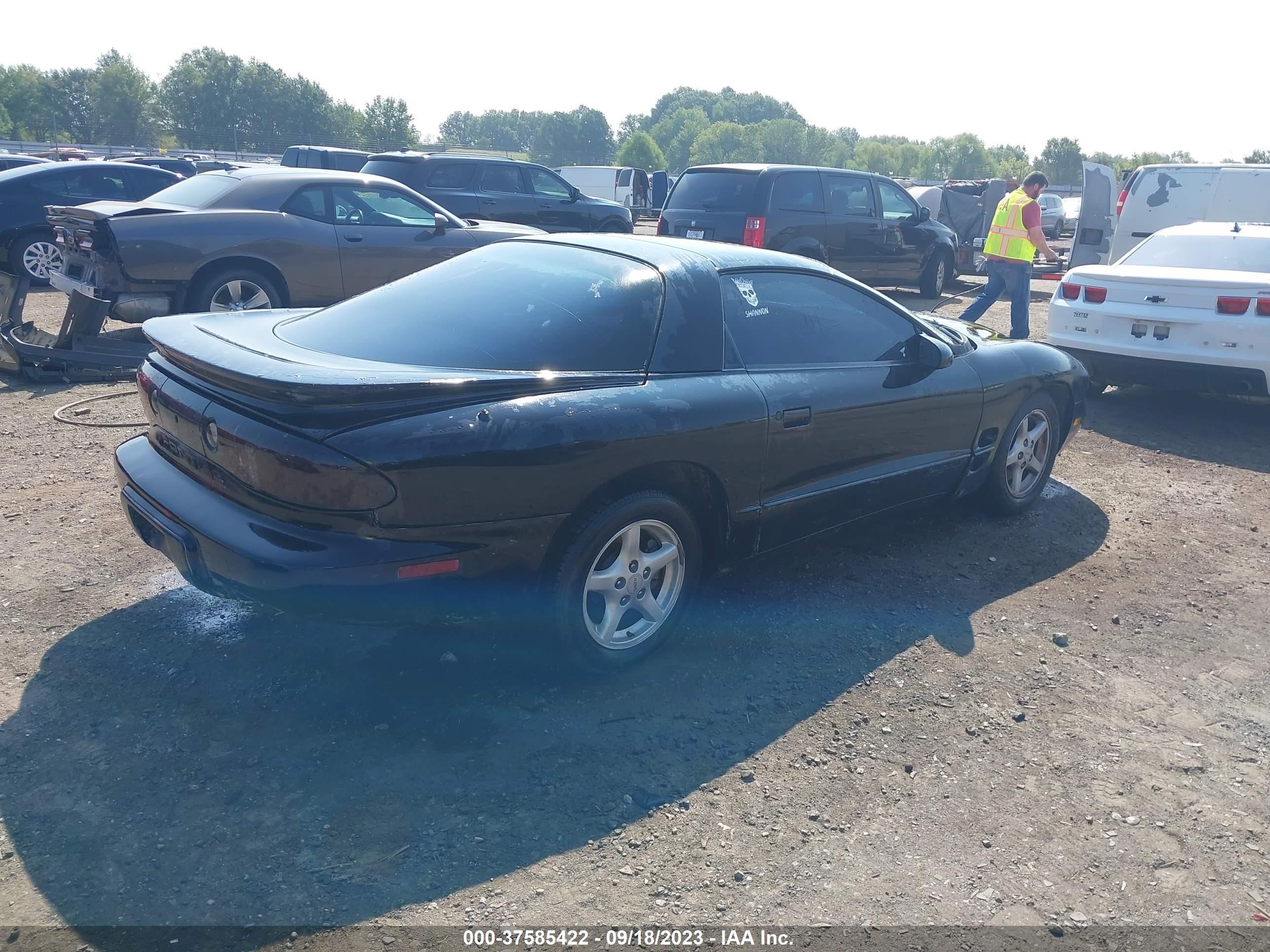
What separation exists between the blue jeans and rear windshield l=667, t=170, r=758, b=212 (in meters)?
2.78

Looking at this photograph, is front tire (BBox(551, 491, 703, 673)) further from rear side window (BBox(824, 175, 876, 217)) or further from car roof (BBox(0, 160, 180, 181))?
car roof (BBox(0, 160, 180, 181))

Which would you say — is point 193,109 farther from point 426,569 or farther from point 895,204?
point 426,569

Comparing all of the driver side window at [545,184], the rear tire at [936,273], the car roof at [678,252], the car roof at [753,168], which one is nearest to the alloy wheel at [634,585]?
the car roof at [678,252]

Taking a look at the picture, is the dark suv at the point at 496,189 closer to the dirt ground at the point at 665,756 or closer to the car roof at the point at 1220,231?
the car roof at the point at 1220,231

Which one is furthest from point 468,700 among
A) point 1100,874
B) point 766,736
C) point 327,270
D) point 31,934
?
point 327,270

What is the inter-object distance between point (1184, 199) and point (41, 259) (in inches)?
526

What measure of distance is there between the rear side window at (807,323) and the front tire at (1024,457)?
39.9 inches

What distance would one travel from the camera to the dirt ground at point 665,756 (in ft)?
8.34

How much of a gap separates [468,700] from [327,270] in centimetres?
615

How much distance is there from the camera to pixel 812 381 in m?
3.97

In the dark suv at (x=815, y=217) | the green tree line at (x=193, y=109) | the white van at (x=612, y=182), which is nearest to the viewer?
the dark suv at (x=815, y=217)

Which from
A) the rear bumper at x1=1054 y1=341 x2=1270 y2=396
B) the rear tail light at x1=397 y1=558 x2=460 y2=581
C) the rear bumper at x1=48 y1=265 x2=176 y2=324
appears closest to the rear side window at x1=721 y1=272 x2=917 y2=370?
the rear tail light at x1=397 y1=558 x2=460 y2=581

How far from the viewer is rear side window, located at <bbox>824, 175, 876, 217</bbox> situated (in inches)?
470

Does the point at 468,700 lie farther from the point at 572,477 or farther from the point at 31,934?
the point at 31,934
